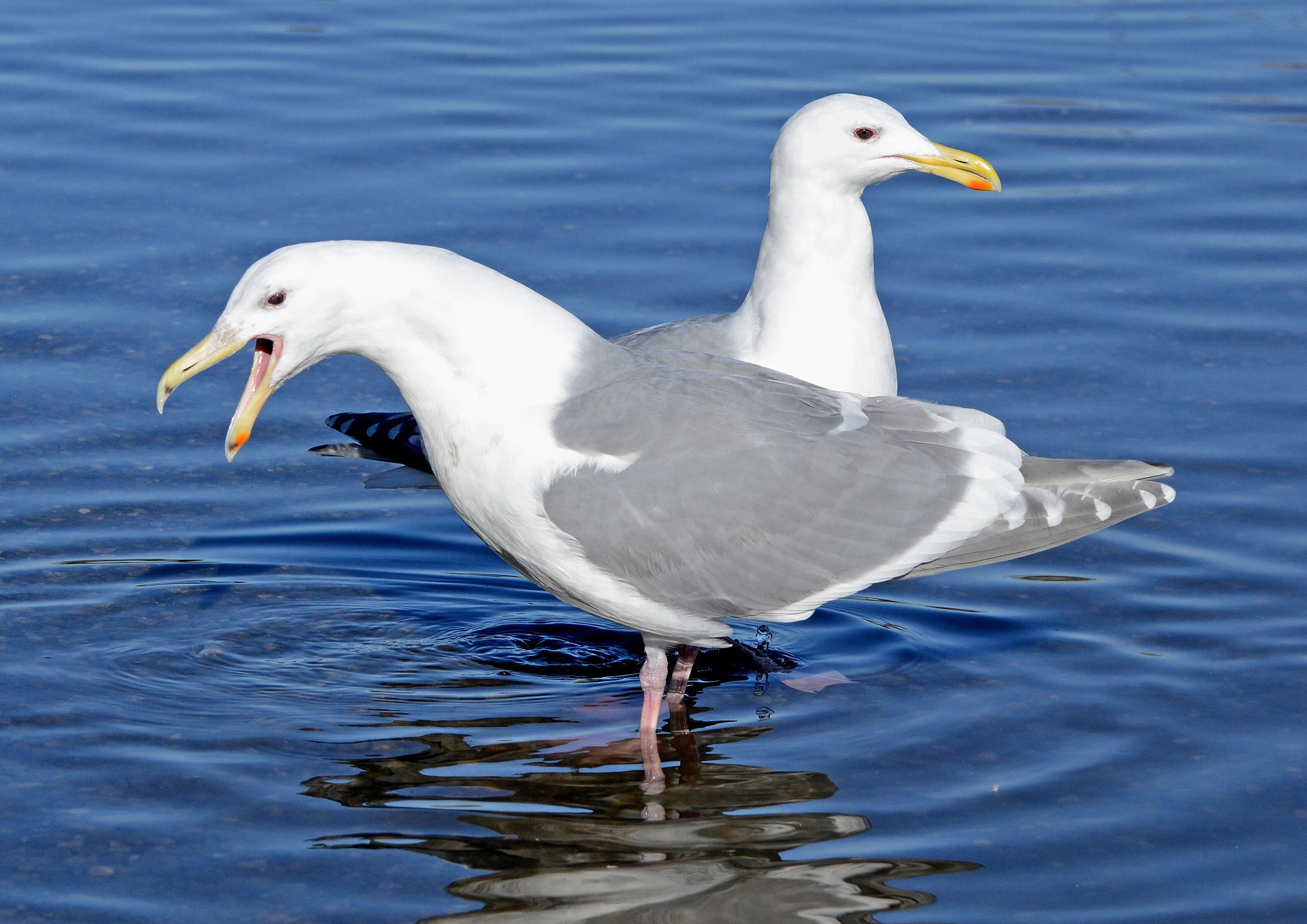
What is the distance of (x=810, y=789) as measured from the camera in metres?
5.42

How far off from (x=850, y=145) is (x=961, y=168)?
449 mm

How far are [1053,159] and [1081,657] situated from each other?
5.42 m

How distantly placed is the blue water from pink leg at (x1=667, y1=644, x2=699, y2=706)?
0.46 ft

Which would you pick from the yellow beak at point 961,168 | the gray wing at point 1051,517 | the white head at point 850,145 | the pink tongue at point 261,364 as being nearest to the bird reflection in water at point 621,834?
the gray wing at point 1051,517

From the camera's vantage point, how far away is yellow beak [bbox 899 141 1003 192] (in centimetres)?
644

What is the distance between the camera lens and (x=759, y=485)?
5.31 meters

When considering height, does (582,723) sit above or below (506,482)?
below

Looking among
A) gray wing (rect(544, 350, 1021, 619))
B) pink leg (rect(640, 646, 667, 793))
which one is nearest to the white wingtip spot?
gray wing (rect(544, 350, 1021, 619))

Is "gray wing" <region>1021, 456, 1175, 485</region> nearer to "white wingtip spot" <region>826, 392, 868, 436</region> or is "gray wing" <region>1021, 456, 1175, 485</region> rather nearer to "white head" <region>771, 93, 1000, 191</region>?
"white wingtip spot" <region>826, 392, 868, 436</region>

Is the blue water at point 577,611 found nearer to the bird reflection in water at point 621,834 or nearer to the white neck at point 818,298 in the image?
the bird reflection in water at point 621,834

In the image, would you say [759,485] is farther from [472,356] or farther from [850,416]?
[472,356]

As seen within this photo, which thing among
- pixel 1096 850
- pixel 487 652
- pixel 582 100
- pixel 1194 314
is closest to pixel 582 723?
pixel 487 652

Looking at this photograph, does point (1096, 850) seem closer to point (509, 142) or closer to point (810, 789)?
point (810, 789)

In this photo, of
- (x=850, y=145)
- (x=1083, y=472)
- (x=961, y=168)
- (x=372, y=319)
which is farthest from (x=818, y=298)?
(x=372, y=319)
